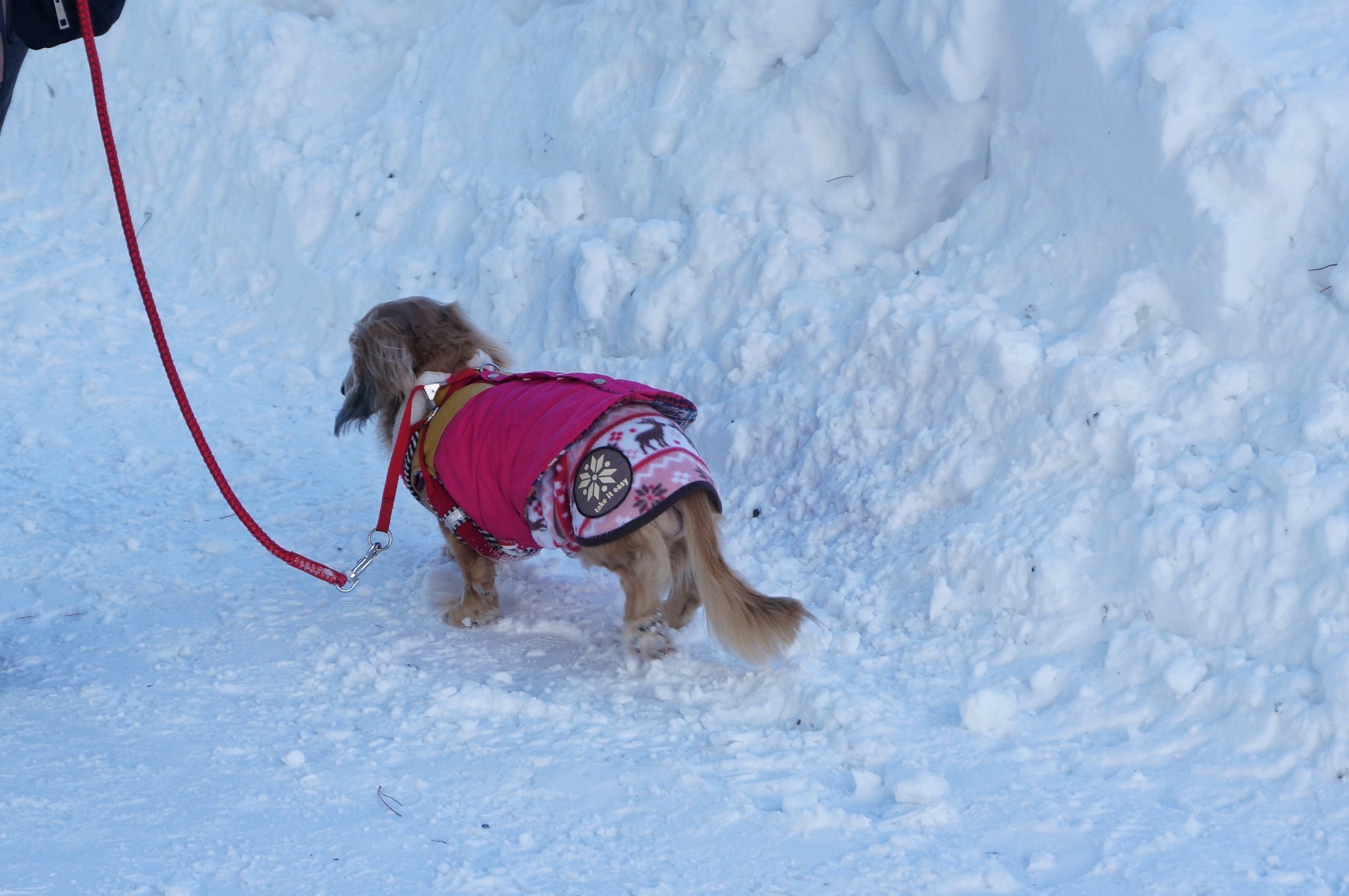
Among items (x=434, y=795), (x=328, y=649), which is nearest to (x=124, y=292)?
(x=328, y=649)

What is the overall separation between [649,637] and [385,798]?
0.86m

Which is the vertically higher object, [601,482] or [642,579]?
[601,482]

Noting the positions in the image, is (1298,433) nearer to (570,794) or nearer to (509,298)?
(570,794)

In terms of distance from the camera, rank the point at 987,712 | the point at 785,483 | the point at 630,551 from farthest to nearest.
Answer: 1. the point at 785,483
2. the point at 630,551
3. the point at 987,712

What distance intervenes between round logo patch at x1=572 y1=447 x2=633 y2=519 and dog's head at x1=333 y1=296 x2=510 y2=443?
842 millimetres

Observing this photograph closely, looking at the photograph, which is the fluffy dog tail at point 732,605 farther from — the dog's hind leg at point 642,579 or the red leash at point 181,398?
the red leash at point 181,398

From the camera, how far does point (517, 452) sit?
10.3 feet

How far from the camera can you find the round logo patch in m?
2.92

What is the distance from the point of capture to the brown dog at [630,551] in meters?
2.90

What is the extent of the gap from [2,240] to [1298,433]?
6.12m

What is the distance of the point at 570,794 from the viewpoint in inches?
99.0

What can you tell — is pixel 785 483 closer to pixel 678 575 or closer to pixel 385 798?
pixel 678 575

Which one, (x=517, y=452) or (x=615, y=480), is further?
(x=517, y=452)

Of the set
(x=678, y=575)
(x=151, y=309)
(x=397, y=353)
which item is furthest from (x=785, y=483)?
(x=151, y=309)
